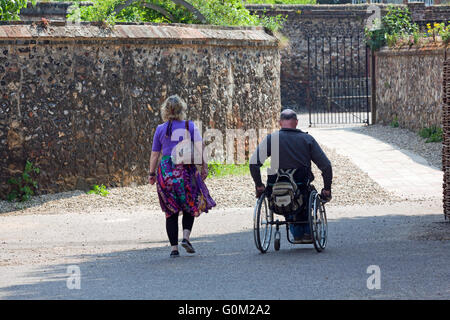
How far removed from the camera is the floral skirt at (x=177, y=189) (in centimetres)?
882

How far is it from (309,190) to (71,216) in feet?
15.5

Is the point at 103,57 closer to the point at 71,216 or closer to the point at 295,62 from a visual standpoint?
the point at 71,216

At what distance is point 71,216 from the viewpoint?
12453 millimetres

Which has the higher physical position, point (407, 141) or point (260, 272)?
point (260, 272)

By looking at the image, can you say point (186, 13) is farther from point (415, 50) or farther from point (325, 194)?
point (325, 194)

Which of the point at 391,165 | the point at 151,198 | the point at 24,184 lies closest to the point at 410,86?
the point at 391,165

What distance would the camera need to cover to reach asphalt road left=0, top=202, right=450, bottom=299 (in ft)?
22.3

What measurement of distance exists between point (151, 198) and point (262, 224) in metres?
4.80

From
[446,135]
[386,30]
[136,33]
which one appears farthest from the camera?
[386,30]

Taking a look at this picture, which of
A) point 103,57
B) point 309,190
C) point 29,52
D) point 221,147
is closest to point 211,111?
point 221,147

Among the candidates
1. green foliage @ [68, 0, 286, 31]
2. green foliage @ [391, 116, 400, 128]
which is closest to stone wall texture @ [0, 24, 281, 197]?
green foliage @ [68, 0, 286, 31]

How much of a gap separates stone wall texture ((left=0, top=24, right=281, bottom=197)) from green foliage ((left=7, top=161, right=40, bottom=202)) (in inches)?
4.2

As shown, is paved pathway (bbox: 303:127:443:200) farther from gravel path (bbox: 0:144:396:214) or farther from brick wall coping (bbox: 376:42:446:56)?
brick wall coping (bbox: 376:42:446:56)

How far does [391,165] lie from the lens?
648 inches
